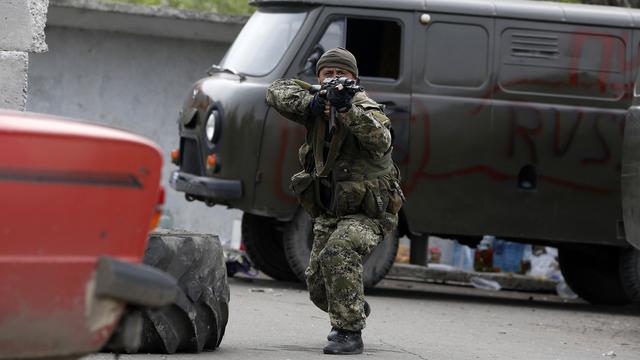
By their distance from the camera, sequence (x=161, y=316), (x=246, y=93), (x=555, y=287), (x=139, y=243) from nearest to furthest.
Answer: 1. (x=139, y=243)
2. (x=161, y=316)
3. (x=246, y=93)
4. (x=555, y=287)

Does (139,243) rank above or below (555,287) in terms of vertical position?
above

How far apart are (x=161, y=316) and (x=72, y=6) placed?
8842 millimetres

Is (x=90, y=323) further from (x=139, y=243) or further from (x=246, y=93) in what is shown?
(x=246, y=93)

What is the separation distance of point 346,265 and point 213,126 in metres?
4.13

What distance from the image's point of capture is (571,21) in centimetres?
1191

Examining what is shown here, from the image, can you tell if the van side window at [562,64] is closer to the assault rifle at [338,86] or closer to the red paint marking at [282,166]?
the red paint marking at [282,166]

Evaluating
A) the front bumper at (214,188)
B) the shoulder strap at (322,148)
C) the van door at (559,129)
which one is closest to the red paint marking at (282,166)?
the front bumper at (214,188)

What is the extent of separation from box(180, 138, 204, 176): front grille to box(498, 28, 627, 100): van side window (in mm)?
2616

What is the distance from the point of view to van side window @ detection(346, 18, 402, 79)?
1172cm

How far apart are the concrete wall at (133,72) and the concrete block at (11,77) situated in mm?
6943

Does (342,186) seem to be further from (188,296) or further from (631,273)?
(631,273)

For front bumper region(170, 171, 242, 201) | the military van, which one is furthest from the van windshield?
front bumper region(170, 171, 242, 201)

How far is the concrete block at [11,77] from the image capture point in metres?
8.87

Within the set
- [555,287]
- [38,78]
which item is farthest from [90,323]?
[38,78]
